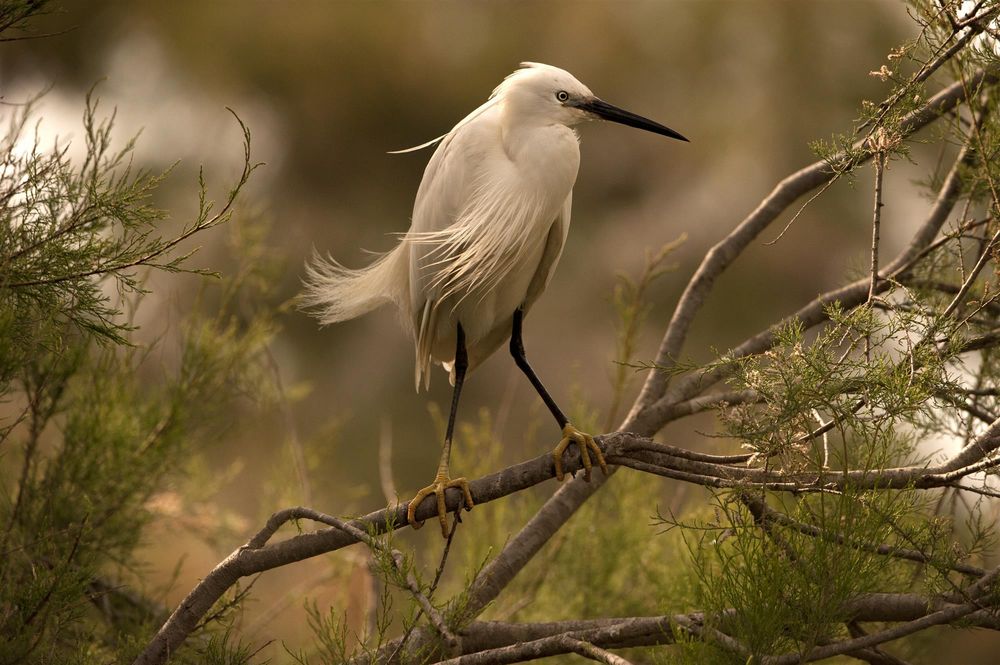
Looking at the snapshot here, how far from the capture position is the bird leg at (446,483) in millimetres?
1668

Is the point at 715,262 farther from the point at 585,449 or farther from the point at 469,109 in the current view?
the point at 469,109

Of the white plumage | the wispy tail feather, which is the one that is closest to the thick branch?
the white plumage

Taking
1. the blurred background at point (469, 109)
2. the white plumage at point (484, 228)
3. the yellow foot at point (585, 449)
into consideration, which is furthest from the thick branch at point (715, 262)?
the blurred background at point (469, 109)

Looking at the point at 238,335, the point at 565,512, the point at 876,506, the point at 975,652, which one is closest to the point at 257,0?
the point at 238,335

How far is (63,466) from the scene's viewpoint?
2.17 meters

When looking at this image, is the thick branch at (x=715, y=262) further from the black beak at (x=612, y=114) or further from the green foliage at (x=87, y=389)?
the green foliage at (x=87, y=389)

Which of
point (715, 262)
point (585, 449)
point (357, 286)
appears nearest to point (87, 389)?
point (357, 286)

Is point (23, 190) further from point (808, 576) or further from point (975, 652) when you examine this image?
point (975, 652)

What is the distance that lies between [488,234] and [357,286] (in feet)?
1.48

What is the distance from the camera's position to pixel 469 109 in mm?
8242

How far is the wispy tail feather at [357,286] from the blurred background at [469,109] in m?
4.49

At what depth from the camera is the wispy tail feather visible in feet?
7.05

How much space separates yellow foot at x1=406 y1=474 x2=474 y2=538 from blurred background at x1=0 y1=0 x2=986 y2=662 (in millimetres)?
4869

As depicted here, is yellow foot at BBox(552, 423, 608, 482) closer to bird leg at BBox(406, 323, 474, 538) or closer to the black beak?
bird leg at BBox(406, 323, 474, 538)
